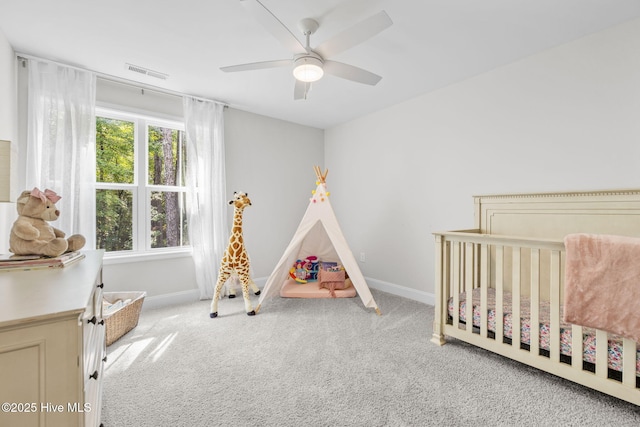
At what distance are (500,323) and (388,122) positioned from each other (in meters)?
2.43

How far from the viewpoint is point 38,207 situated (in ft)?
4.72

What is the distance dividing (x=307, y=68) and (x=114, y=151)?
7.44 ft

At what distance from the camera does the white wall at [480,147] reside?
1964 mm

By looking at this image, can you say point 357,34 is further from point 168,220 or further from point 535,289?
point 168,220

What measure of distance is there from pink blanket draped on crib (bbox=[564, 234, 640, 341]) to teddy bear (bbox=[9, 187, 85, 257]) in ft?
8.49

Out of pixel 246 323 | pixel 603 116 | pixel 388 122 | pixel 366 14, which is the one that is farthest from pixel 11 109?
pixel 603 116

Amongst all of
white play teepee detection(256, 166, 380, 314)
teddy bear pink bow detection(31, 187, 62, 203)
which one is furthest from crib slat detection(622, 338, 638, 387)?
teddy bear pink bow detection(31, 187, 62, 203)

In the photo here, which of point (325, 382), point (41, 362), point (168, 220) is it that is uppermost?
point (168, 220)

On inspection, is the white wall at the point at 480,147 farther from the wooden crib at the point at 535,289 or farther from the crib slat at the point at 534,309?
the crib slat at the point at 534,309

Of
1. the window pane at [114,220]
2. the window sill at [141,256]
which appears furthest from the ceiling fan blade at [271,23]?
the window sill at [141,256]

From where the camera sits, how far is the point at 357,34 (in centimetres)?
155

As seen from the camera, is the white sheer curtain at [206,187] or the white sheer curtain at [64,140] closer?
the white sheer curtain at [64,140]

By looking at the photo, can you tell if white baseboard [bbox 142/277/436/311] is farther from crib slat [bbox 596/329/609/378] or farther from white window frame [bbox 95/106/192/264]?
crib slat [bbox 596/329/609/378]

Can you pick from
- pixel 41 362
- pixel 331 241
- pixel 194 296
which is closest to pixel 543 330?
pixel 331 241
